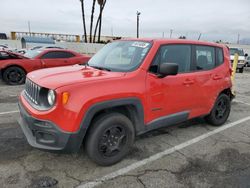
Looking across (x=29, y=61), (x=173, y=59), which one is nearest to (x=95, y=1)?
(x=29, y=61)

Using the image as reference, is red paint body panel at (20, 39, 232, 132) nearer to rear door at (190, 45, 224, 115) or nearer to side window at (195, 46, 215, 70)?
rear door at (190, 45, 224, 115)

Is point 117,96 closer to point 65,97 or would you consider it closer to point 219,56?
point 65,97

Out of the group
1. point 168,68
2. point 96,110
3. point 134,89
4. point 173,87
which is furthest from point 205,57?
point 96,110

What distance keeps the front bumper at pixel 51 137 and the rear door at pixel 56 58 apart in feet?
24.1

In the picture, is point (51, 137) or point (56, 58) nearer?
point (51, 137)

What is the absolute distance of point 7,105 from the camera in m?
6.40

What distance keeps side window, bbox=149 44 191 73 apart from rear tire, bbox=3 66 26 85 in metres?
7.35

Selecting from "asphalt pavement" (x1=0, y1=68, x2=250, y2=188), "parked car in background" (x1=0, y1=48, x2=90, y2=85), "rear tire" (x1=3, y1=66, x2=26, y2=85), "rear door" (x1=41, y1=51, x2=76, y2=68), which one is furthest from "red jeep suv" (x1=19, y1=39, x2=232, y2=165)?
"rear tire" (x1=3, y1=66, x2=26, y2=85)

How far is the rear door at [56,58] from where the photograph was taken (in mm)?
9988

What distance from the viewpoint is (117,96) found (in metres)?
3.14

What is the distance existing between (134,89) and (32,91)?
4.61 ft

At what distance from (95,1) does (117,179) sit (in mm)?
30051

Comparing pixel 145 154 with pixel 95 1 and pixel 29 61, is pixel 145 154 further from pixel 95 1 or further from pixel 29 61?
pixel 95 1

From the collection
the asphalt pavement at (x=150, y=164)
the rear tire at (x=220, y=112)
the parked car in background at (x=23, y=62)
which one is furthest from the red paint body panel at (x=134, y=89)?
the parked car in background at (x=23, y=62)
